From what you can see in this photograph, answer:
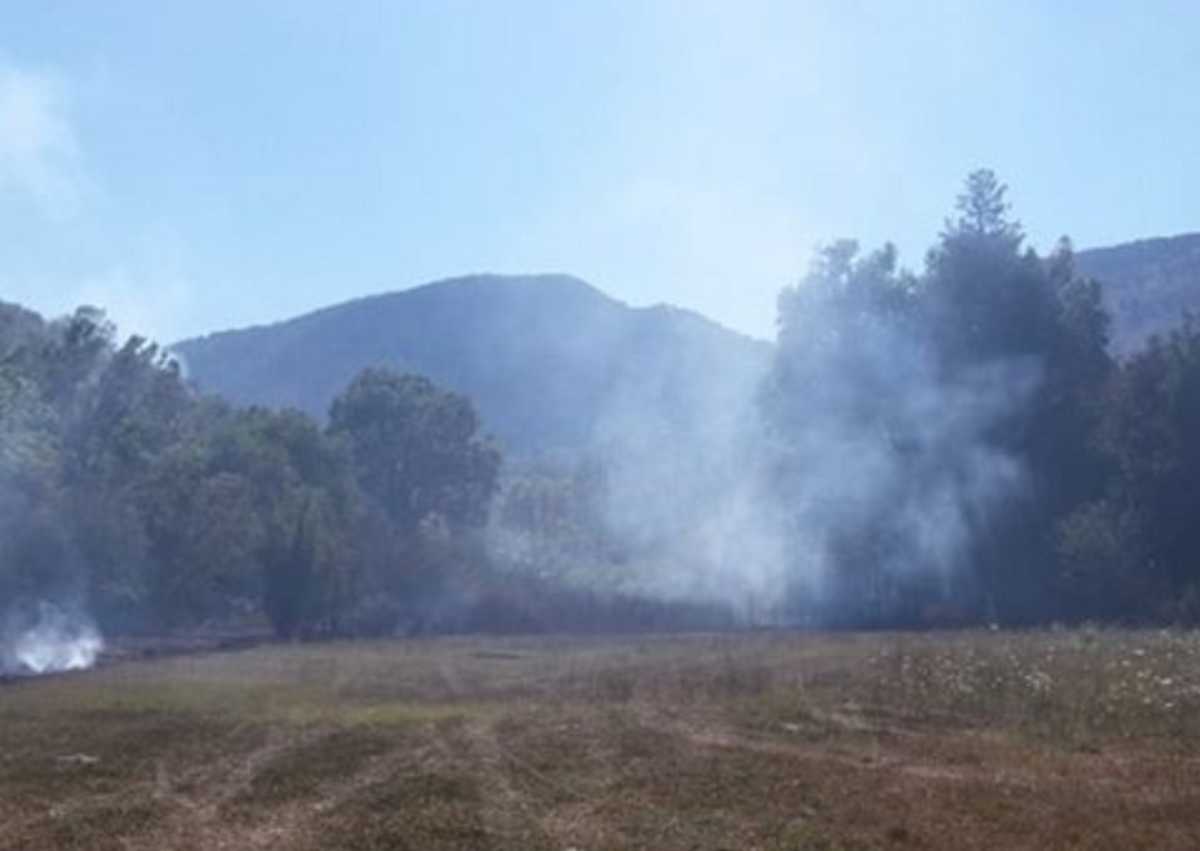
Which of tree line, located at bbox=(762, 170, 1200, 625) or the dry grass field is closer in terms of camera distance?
the dry grass field

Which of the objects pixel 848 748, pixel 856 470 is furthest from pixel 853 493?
pixel 848 748

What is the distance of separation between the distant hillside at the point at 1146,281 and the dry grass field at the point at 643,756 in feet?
360

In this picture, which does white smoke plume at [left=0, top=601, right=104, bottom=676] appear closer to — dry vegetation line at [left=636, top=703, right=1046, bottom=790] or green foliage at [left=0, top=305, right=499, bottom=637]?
green foliage at [left=0, top=305, right=499, bottom=637]

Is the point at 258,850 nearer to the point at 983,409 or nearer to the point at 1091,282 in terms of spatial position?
the point at 983,409

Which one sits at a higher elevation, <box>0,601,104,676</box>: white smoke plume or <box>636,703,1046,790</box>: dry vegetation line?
<box>0,601,104,676</box>: white smoke plume

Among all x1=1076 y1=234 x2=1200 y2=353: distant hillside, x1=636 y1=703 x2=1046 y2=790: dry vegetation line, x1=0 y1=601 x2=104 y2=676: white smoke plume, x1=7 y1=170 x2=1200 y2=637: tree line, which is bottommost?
x1=636 y1=703 x2=1046 y2=790: dry vegetation line

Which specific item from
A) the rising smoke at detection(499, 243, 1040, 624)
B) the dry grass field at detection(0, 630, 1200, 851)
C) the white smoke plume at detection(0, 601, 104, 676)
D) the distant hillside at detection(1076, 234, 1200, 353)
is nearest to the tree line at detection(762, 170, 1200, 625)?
the rising smoke at detection(499, 243, 1040, 624)

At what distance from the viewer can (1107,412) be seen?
65500 mm

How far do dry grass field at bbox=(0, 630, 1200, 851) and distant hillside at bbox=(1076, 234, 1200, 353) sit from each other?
4325 inches

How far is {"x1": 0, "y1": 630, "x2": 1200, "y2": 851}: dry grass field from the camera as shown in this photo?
18.7 meters

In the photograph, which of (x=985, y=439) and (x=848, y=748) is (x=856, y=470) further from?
(x=848, y=748)

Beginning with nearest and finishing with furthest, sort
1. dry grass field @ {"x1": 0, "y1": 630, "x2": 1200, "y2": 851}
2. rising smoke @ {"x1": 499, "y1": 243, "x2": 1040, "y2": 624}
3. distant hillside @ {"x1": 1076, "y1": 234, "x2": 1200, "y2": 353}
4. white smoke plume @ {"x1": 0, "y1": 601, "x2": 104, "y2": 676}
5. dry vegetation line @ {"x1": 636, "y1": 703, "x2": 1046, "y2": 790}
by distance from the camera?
dry grass field @ {"x1": 0, "y1": 630, "x2": 1200, "y2": 851}
dry vegetation line @ {"x1": 636, "y1": 703, "x2": 1046, "y2": 790}
white smoke plume @ {"x1": 0, "y1": 601, "x2": 104, "y2": 676}
rising smoke @ {"x1": 499, "y1": 243, "x2": 1040, "y2": 624}
distant hillside @ {"x1": 1076, "y1": 234, "x2": 1200, "y2": 353}

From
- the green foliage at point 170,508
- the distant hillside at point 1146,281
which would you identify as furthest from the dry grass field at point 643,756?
the distant hillside at point 1146,281

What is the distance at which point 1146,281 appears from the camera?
15888 centimetres
